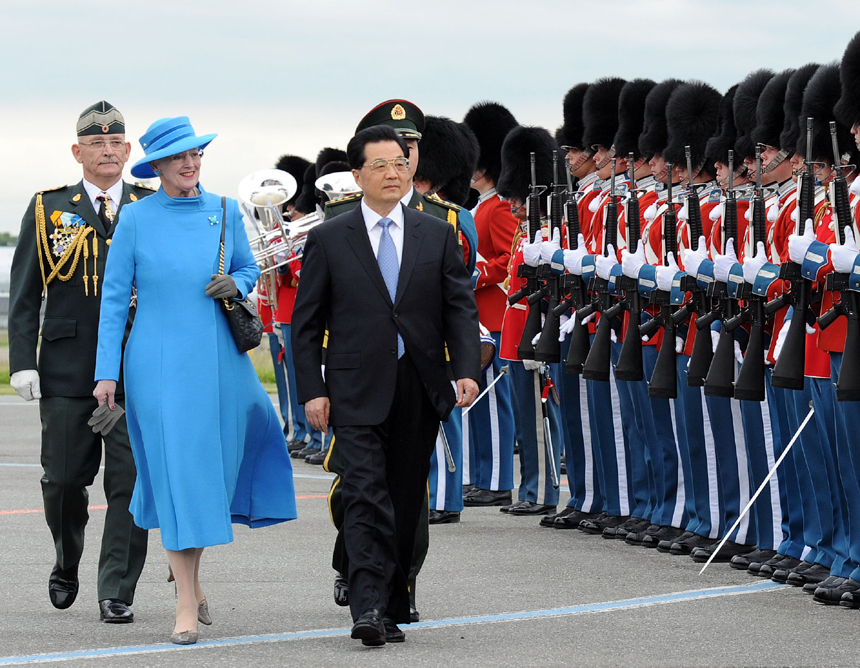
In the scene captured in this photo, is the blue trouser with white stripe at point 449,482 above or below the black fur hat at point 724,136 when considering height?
below

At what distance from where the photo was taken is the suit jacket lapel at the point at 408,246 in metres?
5.90

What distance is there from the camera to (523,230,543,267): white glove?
8.90 meters

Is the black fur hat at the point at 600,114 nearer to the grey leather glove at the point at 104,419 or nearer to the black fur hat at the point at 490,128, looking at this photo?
the black fur hat at the point at 490,128

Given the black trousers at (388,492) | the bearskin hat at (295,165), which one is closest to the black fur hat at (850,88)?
the black trousers at (388,492)

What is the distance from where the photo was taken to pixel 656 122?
898cm

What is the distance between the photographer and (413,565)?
6.19 m

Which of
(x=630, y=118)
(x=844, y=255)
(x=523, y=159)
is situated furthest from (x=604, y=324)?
(x=844, y=255)

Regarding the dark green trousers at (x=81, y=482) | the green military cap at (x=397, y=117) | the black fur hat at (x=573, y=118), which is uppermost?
the black fur hat at (x=573, y=118)

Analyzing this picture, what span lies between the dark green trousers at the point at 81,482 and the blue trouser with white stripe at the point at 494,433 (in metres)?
3.86

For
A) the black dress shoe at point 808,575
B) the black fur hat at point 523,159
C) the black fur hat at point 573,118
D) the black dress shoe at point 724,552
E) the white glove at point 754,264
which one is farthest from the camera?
the black fur hat at point 523,159

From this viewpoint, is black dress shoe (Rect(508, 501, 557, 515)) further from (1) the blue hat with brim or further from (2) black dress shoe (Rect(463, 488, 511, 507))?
(1) the blue hat with brim

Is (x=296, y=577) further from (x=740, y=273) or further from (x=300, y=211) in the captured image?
(x=300, y=211)

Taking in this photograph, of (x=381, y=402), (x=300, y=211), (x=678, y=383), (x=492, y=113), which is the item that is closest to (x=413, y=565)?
(x=381, y=402)

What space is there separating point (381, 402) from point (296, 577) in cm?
171
